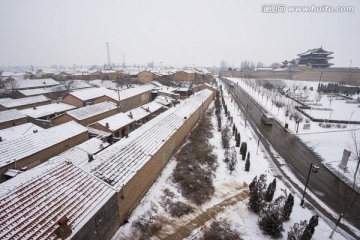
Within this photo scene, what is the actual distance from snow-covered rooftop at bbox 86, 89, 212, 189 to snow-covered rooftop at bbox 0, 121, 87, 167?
22.1 feet

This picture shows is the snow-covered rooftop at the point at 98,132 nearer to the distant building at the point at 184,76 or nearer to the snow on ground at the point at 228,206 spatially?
the snow on ground at the point at 228,206

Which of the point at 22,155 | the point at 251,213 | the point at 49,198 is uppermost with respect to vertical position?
the point at 49,198

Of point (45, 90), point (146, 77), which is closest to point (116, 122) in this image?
point (45, 90)

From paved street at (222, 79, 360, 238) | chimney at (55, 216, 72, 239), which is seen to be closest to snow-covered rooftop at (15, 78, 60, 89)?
paved street at (222, 79, 360, 238)

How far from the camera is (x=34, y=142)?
62.4 ft

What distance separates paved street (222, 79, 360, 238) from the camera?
14.6 m

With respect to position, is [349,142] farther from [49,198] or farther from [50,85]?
[50,85]

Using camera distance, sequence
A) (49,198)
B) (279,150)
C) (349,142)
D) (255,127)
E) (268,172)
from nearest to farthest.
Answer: (49,198), (268,172), (279,150), (349,142), (255,127)

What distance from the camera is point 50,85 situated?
6044 centimetres

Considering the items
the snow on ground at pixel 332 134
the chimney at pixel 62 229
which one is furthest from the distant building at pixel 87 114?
the snow on ground at pixel 332 134

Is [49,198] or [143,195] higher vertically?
[49,198]

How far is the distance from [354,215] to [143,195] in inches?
563

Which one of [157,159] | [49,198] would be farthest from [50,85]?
[49,198]

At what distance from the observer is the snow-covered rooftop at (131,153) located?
12938 mm
